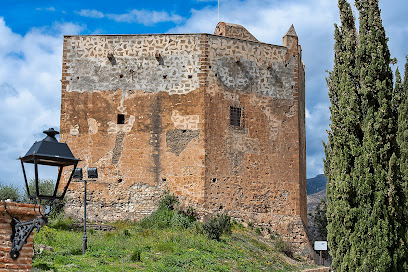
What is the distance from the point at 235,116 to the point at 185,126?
2.35m

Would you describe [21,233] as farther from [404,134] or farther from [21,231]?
→ [404,134]

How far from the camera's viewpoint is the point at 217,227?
68.8 ft

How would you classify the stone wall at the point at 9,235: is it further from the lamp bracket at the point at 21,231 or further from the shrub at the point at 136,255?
the shrub at the point at 136,255

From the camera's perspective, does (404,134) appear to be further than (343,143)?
Yes

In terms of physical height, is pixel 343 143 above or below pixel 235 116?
below

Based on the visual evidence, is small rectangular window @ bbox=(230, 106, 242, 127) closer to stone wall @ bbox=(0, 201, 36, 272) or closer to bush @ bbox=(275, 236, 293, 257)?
bush @ bbox=(275, 236, 293, 257)

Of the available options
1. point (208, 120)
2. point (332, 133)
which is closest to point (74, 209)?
point (208, 120)

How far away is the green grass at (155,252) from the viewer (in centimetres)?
1585

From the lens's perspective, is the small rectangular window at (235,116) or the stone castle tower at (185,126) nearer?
the stone castle tower at (185,126)

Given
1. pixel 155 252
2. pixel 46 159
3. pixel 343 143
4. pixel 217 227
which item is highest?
pixel 343 143

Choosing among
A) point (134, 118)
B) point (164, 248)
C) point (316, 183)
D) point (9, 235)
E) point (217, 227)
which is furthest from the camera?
point (316, 183)

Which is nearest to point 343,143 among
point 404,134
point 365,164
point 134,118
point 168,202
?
point 365,164

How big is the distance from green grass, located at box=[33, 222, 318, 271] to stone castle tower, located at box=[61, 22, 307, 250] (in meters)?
2.19

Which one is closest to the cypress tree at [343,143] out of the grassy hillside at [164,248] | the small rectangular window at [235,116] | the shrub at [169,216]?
the grassy hillside at [164,248]
